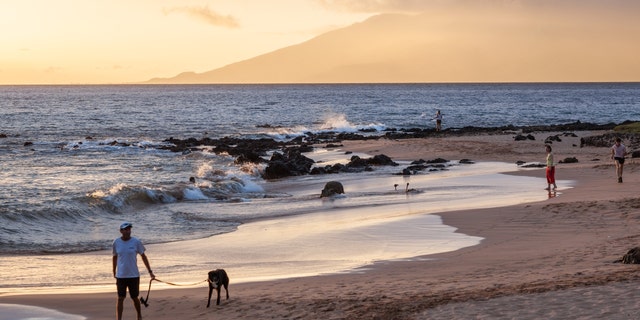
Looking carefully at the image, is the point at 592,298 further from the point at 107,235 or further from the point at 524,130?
the point at 524,130

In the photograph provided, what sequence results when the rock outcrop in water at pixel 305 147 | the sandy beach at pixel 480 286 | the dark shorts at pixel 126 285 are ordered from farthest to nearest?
the rock outcrop in water at pixel 305 147 → the dark shorts at pixel 126 285 → the sandy beach at pixel 480 286

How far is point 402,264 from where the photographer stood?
14.2m

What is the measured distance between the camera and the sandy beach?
1041 cm

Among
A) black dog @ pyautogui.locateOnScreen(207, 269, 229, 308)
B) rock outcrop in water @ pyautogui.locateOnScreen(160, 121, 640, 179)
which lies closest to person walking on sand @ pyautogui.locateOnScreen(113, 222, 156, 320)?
black dog @ pyautogui.locateOnScreen(207, 269, 229, 308)

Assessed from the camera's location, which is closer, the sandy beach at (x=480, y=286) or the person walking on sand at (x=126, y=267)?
the sandy beach at (x=480, y=286)

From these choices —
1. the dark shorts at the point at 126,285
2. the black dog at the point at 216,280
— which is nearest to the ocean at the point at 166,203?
the black dog at the point at 216,280

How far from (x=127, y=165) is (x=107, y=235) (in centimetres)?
2010

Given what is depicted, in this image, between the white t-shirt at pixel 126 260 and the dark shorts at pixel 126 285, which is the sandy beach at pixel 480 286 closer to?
the dark shorts at pixel 126 285

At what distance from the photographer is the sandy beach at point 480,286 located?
34.2ft

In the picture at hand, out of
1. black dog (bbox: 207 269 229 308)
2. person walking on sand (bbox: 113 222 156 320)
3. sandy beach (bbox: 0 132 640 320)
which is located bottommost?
sandy beach (bbox: 0 132 640 320)

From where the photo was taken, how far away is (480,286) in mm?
11742

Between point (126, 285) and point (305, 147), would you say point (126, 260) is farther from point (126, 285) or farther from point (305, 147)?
point (305, 147)

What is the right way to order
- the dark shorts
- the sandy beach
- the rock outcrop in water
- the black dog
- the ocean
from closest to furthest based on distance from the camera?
the sandy beach → the dark shorts → the black dog → the ocean → the rock outcrop in water

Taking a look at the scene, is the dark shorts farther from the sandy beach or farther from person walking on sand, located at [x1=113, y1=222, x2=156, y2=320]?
the sandy beach
